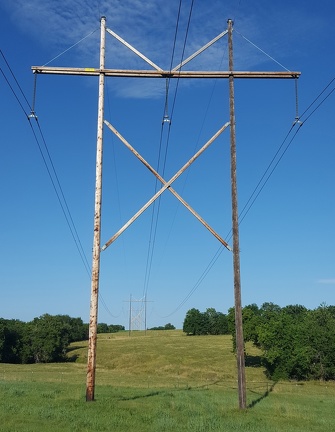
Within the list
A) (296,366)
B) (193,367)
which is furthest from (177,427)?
(193,367)

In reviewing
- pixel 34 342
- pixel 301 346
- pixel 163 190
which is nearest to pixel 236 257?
pixel 163 190

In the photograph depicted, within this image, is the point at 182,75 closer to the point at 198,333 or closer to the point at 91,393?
the point at 91,393

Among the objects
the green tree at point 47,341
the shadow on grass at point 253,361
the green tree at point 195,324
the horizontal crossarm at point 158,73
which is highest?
the horizontal crossarm at point 158,73

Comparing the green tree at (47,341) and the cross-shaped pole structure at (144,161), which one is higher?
the cross-shaped pole structure at (144,161)

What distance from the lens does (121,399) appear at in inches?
815

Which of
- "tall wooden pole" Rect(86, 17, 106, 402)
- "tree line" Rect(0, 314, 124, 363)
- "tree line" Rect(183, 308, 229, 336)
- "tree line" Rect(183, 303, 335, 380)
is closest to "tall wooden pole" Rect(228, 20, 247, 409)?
"tall wooden pole" Rect(86, 17, 106, 402)

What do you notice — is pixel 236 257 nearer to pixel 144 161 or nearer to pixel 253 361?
pixel 144 161

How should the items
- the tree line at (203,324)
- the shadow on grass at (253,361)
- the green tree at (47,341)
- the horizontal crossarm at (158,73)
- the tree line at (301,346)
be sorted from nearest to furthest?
1. the horizontal crossarm at (158,73)
2. the tree line at (301,346)
3. the shadow on grass at (253,361)
4. the green tree at (47,341)
5. the tree line at (203,324)

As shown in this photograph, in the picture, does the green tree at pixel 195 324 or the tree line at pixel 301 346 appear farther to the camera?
the green tree at pixel 195 324

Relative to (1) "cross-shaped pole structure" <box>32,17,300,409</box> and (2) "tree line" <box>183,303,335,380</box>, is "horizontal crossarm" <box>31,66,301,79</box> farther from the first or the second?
(2) "tree line" <box>183,303,335,380</box>

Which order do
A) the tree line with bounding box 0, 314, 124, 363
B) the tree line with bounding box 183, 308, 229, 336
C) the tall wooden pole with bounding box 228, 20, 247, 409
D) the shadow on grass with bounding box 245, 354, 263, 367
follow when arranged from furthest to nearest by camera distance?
the tree line with bounding box 183, 308, 229, 336 < the tree line with bounding box 0, 314, 124, 363 < the shadow on grass with bounding box 245, 354, 263, 367 < the tall wooden pole with bounding box 228, 20, 247, 409

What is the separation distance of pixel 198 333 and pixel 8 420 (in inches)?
6975

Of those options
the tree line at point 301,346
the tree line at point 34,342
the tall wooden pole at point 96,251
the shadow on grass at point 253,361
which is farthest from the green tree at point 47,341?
the tall wooden pole at point 96,251

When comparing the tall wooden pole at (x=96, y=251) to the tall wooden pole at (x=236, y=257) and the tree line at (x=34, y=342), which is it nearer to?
the tall wooden pole at (x=236, y=257)
